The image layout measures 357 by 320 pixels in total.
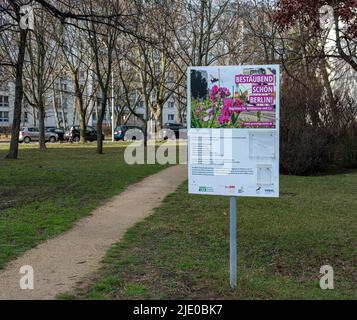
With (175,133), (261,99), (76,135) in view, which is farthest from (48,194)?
(175,133)

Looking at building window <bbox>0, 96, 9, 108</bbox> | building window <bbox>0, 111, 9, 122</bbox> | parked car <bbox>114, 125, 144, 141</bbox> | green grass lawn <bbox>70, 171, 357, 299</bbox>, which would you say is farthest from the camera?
building window <bbox>0, 111, 9, 122</bbox>

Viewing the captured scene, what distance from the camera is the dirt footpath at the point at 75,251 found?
19.0ft

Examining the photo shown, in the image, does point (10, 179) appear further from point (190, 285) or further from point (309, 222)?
point (190, 285)

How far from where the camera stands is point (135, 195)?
13.3 metres

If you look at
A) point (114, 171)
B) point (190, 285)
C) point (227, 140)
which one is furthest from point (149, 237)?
point (114, 171)

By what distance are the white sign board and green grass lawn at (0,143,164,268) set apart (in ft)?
9.70

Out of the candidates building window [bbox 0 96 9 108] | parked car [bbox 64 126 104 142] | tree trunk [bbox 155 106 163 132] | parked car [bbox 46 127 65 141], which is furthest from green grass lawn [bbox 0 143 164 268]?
building window [bbox 0 96 9 108]

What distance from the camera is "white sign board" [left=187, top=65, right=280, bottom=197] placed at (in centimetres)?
550

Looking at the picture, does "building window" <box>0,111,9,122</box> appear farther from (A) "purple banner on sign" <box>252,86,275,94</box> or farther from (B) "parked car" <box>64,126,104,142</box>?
(A) "purple banner on sign" <box>252,86,275,94</box>

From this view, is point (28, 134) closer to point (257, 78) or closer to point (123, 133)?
point (123, 133)

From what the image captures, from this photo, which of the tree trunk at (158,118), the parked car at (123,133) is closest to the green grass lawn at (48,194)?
the tree trunk at (158,118)

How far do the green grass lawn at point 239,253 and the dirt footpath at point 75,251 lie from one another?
23cm

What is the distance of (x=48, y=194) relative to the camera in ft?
43.0

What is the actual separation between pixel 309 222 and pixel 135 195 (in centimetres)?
494
